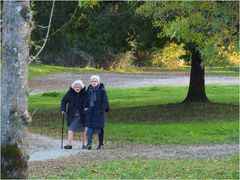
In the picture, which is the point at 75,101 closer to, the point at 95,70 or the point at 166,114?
the point at 166,114

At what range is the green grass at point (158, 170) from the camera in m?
9.48

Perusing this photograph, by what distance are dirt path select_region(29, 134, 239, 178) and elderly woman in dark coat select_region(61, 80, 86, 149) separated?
1.59 ft

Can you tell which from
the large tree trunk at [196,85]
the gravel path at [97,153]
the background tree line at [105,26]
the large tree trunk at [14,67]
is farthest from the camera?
the large tree trunk at [196,85]

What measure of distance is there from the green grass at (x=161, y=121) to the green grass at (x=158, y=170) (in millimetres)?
4325

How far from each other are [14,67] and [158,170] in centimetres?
514

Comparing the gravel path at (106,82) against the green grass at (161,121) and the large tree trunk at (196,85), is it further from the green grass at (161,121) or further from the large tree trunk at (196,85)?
the large tree trunk at (196,85)

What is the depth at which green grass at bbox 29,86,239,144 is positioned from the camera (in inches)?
648

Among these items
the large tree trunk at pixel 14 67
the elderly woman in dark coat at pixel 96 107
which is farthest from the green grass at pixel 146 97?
the large tree trunk at pixel 14 67

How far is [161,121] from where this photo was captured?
65.9ft

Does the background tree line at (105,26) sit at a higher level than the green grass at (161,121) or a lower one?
higher

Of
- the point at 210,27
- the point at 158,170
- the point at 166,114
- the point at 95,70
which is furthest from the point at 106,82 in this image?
the point at 210,27

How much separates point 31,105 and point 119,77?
2133 cm

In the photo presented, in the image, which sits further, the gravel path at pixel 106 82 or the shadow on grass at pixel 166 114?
the gravel path at pixel 106 82

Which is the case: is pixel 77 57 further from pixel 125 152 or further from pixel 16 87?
pixel 16 87
